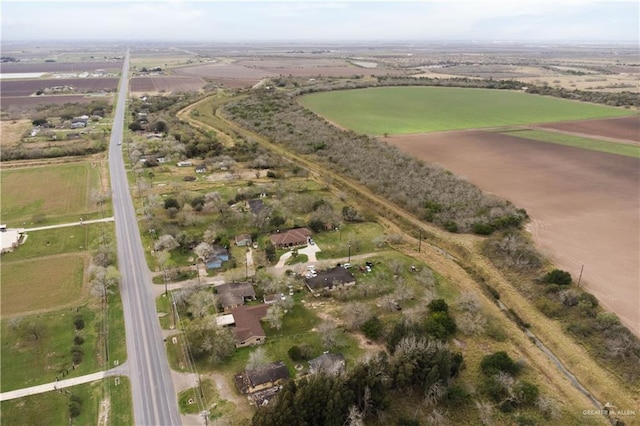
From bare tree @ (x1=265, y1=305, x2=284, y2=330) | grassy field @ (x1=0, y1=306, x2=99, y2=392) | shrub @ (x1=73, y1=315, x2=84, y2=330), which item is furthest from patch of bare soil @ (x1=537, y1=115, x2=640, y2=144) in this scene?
Answer: grassy field @ (x1=0, y1=306, x2=99, y2=392)

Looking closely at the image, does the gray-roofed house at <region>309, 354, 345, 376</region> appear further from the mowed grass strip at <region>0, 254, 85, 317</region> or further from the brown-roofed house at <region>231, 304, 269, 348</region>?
the mowed grass strip at <region>0, 254, 85, 317</region>

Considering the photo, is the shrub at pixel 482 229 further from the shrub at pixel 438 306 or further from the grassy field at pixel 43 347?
the grassy field at pixel 43 347

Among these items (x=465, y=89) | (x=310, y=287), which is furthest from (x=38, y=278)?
(x=465, y=89)

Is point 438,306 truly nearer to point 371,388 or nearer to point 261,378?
point 371,388

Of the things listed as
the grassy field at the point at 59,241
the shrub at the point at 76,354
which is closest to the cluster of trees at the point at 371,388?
the shrub at the point at 76,354

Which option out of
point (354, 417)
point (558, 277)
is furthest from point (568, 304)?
point (354, 417)

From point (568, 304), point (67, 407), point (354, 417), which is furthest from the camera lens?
point (568, 304)

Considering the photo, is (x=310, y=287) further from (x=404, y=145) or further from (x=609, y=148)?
(x=609, y=148)

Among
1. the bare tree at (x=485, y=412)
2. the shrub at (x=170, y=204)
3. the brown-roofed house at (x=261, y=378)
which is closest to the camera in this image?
the bare tree at (x=485, y=412)
